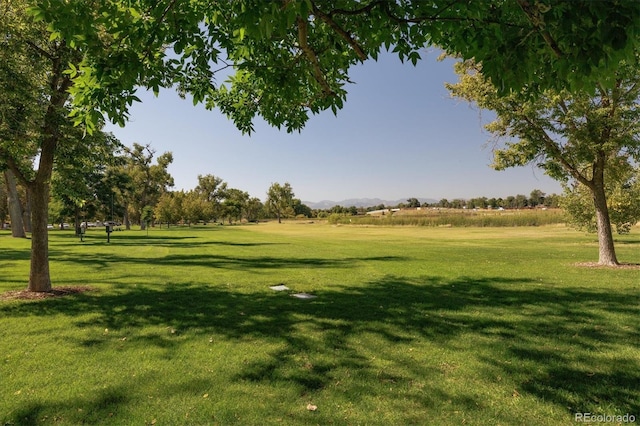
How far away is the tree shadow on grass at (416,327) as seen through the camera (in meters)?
4.65

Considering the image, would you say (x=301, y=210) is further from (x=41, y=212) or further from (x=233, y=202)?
(x=41, y=212)

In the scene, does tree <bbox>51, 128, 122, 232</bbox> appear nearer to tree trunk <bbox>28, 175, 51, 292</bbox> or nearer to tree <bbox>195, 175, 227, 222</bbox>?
tree trunk <bbox>28, 175, 51, 292</bbox>

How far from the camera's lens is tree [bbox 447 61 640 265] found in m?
13.8

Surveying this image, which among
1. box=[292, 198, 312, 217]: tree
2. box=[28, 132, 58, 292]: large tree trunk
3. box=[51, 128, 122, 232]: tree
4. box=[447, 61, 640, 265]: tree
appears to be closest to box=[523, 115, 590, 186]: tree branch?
box=[447, 61, 640, 265]: tree

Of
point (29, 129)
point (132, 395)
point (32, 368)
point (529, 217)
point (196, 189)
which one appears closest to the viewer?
point (132, 395)

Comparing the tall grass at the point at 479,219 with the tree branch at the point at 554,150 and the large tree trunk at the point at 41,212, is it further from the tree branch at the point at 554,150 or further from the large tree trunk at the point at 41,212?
the large tree trunk at the point at 41,212

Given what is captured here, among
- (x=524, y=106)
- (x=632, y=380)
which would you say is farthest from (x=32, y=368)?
(x=524, y=106)

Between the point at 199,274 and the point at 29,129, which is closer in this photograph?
the point at 29,129

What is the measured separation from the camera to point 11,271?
13.9 metres

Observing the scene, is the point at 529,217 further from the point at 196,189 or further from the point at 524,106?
the point at 196,189

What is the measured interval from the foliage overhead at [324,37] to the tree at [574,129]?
10659mm

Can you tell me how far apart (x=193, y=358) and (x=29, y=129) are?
7.52 meters

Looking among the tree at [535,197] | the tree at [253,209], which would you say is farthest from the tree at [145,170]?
the tree at [535,197]

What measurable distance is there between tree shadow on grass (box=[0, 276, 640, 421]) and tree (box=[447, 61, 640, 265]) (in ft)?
20.8
